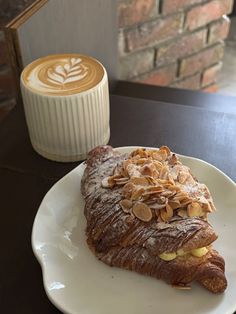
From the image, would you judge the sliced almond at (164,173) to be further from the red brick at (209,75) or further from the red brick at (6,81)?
the red brick at (209,75)

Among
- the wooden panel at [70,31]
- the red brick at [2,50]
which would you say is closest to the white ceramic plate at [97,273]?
the wooden panel at [70,31]

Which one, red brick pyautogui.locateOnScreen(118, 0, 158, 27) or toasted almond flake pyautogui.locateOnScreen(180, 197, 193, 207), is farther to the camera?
red brick pyautogui.locateOnScreen(118, 0, 158, 27)

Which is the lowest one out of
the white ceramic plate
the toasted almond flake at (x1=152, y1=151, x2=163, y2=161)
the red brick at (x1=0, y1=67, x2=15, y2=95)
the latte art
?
the red brick at (x1=0, y1=67, x2=15, y2=95)

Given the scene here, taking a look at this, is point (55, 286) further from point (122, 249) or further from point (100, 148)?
point (100, 148)

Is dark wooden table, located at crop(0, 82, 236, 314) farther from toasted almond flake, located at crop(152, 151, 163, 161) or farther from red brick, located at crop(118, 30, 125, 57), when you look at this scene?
red brick, located at crop(118, 30, 125, 57)

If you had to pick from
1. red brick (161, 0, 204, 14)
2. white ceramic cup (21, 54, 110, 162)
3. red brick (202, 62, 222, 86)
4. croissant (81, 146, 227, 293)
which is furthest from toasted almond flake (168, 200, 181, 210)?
red brick (202, 62, 222, 86)

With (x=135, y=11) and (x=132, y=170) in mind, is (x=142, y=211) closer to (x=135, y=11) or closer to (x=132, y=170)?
(x=132, y=170)
